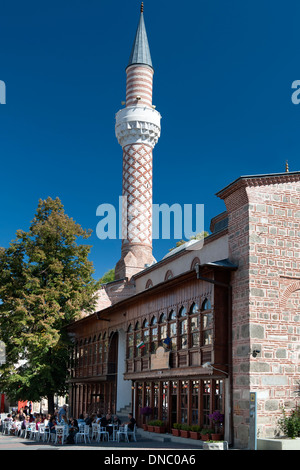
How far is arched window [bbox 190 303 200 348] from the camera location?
68.7 feet

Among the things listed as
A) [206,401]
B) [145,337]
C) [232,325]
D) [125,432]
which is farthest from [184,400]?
[232,325]

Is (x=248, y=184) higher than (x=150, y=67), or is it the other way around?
(x=150, y=67)

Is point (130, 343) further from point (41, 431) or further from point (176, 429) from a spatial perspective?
point (176, 429)

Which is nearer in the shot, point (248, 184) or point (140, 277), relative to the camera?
point (248, 184)

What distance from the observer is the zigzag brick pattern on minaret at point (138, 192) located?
4400 cm

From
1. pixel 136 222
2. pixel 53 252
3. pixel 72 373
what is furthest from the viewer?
pixel 136 222

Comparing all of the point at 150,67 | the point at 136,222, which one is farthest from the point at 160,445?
the point at 150,67

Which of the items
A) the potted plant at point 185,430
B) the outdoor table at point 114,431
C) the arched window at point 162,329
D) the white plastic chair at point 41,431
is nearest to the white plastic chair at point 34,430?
the white plastic chair at point 41,431

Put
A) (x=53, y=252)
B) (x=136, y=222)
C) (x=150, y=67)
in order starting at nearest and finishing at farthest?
(x=53, y=252) < (x=136, y=222) < (x=150, y=67)

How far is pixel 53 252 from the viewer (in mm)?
34250

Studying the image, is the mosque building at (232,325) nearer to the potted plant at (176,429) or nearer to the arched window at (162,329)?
the arched window at (162,329)

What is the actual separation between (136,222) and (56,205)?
977 cm

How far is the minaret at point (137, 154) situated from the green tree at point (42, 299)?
8.17m
